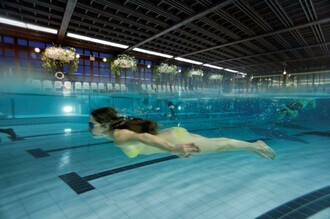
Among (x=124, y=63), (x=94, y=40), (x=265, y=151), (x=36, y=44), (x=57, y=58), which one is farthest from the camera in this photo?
(x=124, y=63)

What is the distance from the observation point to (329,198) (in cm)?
358

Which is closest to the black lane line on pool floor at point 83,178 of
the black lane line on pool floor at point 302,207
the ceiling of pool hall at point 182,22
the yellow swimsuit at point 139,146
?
the yellow swimsuit at point 139,146

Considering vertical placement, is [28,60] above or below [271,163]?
above

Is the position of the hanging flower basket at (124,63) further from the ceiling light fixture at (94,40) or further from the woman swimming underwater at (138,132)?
the woman swimming underwater at (138,132)

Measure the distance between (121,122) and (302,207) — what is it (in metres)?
3.47

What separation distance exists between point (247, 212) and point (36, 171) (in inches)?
195

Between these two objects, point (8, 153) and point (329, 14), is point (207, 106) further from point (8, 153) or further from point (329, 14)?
point (8, 153)

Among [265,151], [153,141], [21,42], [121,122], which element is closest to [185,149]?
[153,141]

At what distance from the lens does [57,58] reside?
1384cm

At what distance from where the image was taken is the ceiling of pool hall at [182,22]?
9945 mm

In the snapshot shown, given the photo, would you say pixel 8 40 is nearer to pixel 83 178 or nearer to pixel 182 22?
pixel 182 22

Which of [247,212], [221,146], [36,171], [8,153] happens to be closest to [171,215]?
[247,212]

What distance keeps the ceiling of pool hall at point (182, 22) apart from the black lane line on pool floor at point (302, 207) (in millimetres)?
8688

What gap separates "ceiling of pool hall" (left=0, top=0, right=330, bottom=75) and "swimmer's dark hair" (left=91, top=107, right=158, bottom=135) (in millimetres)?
8685
